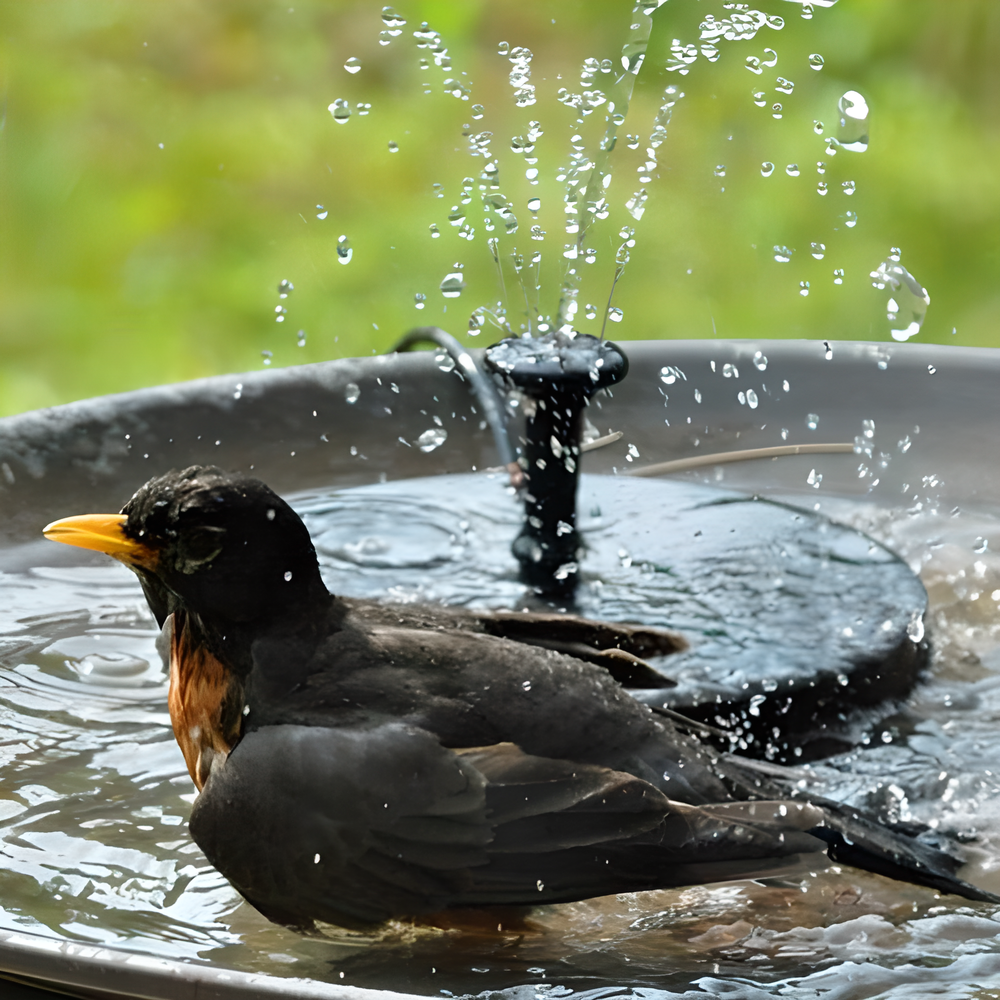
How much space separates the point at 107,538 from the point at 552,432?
3.20 feet

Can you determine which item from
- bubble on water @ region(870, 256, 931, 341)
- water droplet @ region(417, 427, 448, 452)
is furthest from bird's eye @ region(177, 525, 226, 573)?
bubble on water @ region(870, 256, 931, 341)

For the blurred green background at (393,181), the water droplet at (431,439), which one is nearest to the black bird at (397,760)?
the water droplet at (431,439)

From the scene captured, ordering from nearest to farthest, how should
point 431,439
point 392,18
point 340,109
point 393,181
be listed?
point 431,439 < point 340,109 < point 393,181 < point 392,18

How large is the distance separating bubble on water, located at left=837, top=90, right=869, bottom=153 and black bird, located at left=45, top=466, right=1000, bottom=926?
4.08 m

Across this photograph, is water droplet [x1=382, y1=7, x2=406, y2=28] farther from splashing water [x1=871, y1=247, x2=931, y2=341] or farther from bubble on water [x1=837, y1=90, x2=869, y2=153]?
splashing water [x1=871, y1=247, x2=931, y2=341]

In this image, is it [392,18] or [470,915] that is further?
[392,18]

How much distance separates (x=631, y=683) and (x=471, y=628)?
0.79ft

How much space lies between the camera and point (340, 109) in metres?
5.68

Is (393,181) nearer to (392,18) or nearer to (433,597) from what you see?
(392,18)

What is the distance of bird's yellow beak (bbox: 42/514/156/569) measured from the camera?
1710 millimetres

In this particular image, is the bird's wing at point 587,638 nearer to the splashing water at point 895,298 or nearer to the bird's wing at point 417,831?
the bird's wing at point 417,831

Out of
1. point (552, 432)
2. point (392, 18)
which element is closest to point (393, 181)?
point (392, 18)

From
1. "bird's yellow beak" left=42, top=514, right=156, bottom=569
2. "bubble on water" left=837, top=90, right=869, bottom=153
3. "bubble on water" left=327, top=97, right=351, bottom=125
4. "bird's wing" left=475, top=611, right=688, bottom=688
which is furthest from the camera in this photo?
"bubble on water" left=327, top=97, right=351, bottom=125

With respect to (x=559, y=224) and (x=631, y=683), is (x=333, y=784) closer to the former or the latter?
(x=631, y=683)
